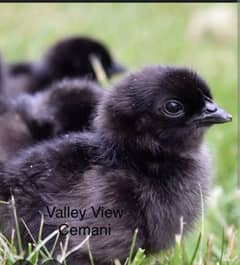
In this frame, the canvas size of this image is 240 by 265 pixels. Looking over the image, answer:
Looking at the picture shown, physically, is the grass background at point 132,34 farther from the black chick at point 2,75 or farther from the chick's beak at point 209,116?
the chick's beak at point 209,116

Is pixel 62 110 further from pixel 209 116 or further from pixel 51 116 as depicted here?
pixel 209 116

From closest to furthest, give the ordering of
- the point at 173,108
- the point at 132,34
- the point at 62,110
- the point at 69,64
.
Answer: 1. the point at 173,108
2. the point at 62,110
3. the point at 69,64
4. the point at 132,34

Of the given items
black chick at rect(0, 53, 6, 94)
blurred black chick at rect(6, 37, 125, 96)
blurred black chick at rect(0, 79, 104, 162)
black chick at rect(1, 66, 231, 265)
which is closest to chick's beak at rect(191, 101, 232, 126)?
black chick at rect(1, 66, 231, 265)

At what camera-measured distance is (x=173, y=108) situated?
85.7 inches

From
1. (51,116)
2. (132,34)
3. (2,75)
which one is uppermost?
(132,34)

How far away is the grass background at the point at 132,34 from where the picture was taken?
5.39m

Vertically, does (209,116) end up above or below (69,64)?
below

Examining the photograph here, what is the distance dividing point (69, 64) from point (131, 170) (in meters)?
2.11

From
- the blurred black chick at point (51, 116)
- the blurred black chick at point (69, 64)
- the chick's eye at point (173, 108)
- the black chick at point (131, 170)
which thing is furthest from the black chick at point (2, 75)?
the chick's eye at point (173, 108)

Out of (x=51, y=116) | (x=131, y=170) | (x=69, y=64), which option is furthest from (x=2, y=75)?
(x=131, y=170)

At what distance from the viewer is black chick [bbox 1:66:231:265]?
6.98 ft

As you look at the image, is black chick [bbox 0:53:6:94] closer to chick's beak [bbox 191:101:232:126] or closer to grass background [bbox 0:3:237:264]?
grass background [bbox 0:3:237:264]

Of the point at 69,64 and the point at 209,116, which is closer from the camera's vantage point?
the point at 209,116

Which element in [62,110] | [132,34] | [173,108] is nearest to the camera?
[173,108]
